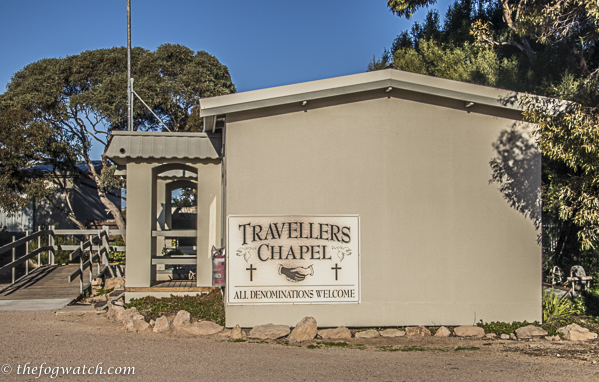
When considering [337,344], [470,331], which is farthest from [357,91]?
[470,331]

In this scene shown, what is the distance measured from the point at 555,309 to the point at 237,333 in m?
5.59

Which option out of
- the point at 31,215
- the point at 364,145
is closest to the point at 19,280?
the point at 364,145

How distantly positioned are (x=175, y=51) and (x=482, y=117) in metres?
21.0

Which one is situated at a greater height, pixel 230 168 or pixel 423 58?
pixel 423 58

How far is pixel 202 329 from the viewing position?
8.05 metres

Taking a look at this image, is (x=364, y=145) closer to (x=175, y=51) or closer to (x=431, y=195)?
(x=431, y=195)

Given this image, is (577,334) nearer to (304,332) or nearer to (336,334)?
(336,334)

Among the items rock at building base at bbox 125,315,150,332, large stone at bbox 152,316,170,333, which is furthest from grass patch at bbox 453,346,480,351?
rock at building base at bbox 125,315,150,332

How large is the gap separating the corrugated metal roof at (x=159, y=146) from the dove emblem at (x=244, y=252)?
2.47 meters

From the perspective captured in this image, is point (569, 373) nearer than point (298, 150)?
Yes

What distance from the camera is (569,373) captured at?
619 centimetres

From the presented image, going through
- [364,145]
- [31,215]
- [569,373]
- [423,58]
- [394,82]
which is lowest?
[569,373]

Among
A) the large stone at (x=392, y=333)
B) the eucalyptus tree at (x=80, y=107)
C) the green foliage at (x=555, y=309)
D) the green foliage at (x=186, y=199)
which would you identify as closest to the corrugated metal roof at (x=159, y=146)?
the large stone at (x=392, y=333)

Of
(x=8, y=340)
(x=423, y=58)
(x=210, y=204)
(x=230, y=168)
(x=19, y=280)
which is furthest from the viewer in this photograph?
(x=423, y=58)
